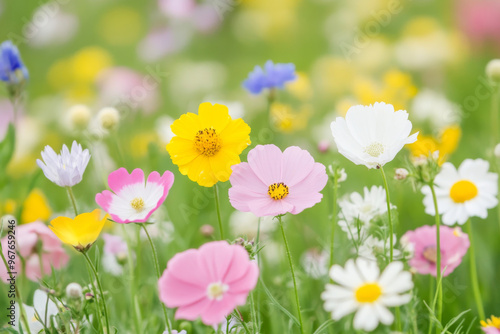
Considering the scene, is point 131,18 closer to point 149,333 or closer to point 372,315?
point 149,333

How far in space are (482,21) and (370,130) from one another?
181cm

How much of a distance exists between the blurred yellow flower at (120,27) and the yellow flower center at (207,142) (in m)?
2.80

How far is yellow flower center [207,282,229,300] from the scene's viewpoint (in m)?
0.53

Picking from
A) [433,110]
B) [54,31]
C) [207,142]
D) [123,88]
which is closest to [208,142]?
[207,142]

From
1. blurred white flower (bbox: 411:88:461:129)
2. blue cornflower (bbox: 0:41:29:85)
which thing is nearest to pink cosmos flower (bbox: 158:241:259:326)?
blue cornflower (bbox: 0:41:29:85)

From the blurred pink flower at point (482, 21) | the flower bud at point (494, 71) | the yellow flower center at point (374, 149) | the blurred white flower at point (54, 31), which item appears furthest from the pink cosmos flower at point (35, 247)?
the blurred white flower at point (54, 31)

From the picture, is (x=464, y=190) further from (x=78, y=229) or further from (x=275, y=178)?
(x=78, y=229)

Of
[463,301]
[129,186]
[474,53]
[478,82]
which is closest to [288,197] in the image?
[129,186]

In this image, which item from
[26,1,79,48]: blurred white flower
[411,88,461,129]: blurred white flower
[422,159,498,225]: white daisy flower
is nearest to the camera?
[422,159,498,225]: white daisy flower

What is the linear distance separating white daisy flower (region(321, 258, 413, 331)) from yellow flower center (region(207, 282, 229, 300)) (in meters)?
0.10

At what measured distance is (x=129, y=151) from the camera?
6.60ft

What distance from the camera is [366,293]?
0.48m

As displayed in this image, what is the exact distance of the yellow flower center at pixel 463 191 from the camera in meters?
0.76

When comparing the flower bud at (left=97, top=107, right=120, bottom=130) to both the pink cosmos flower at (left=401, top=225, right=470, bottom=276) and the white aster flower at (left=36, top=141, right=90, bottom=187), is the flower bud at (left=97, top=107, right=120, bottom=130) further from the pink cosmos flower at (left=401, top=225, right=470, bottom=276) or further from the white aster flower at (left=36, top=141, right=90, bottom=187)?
the pink cosmos flower at (left=401, top=225, right=470, bottom=276)
